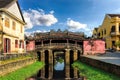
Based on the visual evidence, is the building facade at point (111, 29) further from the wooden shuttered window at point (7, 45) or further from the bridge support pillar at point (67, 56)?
the wooden shuttered window at point (7, 45)

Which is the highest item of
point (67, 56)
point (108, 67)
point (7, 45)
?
point (7, 45)

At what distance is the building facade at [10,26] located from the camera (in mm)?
29797

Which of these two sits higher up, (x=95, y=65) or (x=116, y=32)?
(x=116, y=32)

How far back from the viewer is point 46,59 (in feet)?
163

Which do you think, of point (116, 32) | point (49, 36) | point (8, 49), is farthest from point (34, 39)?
point (116, 32)

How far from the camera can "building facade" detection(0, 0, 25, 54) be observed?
29.8m

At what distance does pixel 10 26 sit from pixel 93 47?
2240 centimetres

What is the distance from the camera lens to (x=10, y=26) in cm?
3322

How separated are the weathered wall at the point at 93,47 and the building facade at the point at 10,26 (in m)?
15.2

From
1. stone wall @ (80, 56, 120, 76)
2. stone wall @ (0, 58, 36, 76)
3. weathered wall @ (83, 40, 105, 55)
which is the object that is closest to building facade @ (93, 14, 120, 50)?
weathered wall @ (83, 40, 105, 55)

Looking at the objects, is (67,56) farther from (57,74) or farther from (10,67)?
(10,67)

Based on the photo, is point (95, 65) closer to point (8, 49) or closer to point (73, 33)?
point (8, 49)

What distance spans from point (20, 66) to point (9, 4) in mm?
9218

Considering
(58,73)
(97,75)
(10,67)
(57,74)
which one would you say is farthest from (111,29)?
(10,67)
